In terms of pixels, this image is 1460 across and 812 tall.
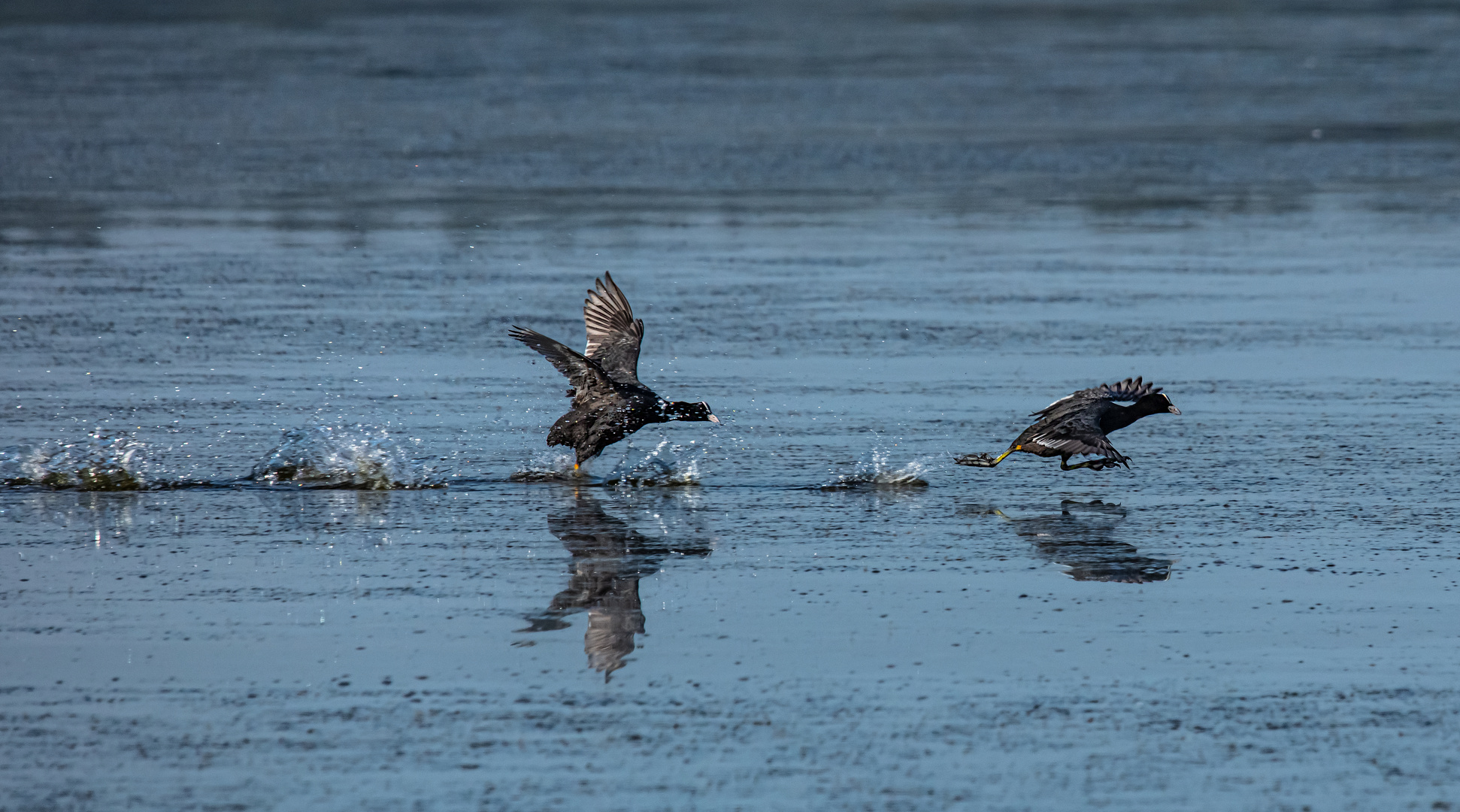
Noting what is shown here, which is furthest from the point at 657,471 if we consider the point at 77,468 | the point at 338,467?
the point at 77,468

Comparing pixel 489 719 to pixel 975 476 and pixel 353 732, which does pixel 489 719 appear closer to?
pixel 353 732

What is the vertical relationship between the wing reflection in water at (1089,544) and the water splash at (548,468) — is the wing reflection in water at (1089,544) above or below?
below

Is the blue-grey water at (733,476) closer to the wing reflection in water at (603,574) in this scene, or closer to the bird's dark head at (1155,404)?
the wing reflection in water at (603,574)

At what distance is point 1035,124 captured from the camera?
25.5 meters

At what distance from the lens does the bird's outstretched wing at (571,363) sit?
33.2ft

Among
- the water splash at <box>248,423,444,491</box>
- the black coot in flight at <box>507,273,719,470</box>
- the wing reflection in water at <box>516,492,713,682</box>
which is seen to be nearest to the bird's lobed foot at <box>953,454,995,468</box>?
the black coot in flight at <box>507,273,719,470</box>

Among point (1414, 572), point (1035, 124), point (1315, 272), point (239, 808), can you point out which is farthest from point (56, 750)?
point (1035, 124)

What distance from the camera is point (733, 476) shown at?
9930 mm

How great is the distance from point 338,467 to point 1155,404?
3885 millimetres

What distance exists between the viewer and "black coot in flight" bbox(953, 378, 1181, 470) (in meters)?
9.45

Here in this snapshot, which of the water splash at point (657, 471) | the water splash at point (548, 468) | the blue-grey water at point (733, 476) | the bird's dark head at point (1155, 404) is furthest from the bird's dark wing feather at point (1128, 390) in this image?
the water splash at point (548, 468)

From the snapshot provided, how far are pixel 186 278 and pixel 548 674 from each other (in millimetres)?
9845

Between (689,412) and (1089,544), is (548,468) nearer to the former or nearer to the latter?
(689,412)

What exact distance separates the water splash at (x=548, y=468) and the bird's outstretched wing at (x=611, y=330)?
68 cm
